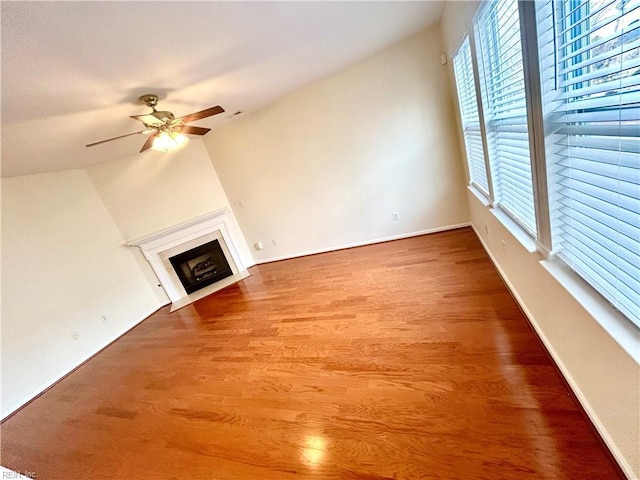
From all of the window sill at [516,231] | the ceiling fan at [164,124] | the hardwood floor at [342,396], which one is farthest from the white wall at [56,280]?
the window sill at [516,231]

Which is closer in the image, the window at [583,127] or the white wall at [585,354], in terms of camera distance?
the window at [583,127]

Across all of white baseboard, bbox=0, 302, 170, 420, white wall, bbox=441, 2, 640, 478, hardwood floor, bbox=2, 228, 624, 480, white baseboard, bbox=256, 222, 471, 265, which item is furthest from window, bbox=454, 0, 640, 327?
white baseboard, bbox=0, 302, 170, 420

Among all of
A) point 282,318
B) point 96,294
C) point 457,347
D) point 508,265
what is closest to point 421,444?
point 457,347

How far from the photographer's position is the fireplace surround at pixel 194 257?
15.2ft

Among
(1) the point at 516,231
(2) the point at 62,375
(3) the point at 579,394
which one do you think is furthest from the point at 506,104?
(2) the point at 62,375

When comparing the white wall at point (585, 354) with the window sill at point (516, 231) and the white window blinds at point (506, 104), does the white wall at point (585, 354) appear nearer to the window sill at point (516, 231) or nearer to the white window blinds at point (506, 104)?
the window sill at point (516, 231)

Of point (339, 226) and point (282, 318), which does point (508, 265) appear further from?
point (339, 226)

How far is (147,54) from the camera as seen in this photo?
1659 mm

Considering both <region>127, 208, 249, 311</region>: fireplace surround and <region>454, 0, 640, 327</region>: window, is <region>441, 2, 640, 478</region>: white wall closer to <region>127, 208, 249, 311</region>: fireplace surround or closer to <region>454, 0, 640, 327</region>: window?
<region>454, 0, 640, 327</region>: window

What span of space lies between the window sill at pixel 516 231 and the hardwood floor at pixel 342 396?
682mm

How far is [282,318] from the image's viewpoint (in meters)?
3.29

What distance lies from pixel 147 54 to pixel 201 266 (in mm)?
4059

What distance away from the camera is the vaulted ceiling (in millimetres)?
1315

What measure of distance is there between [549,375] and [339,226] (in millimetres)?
3345
